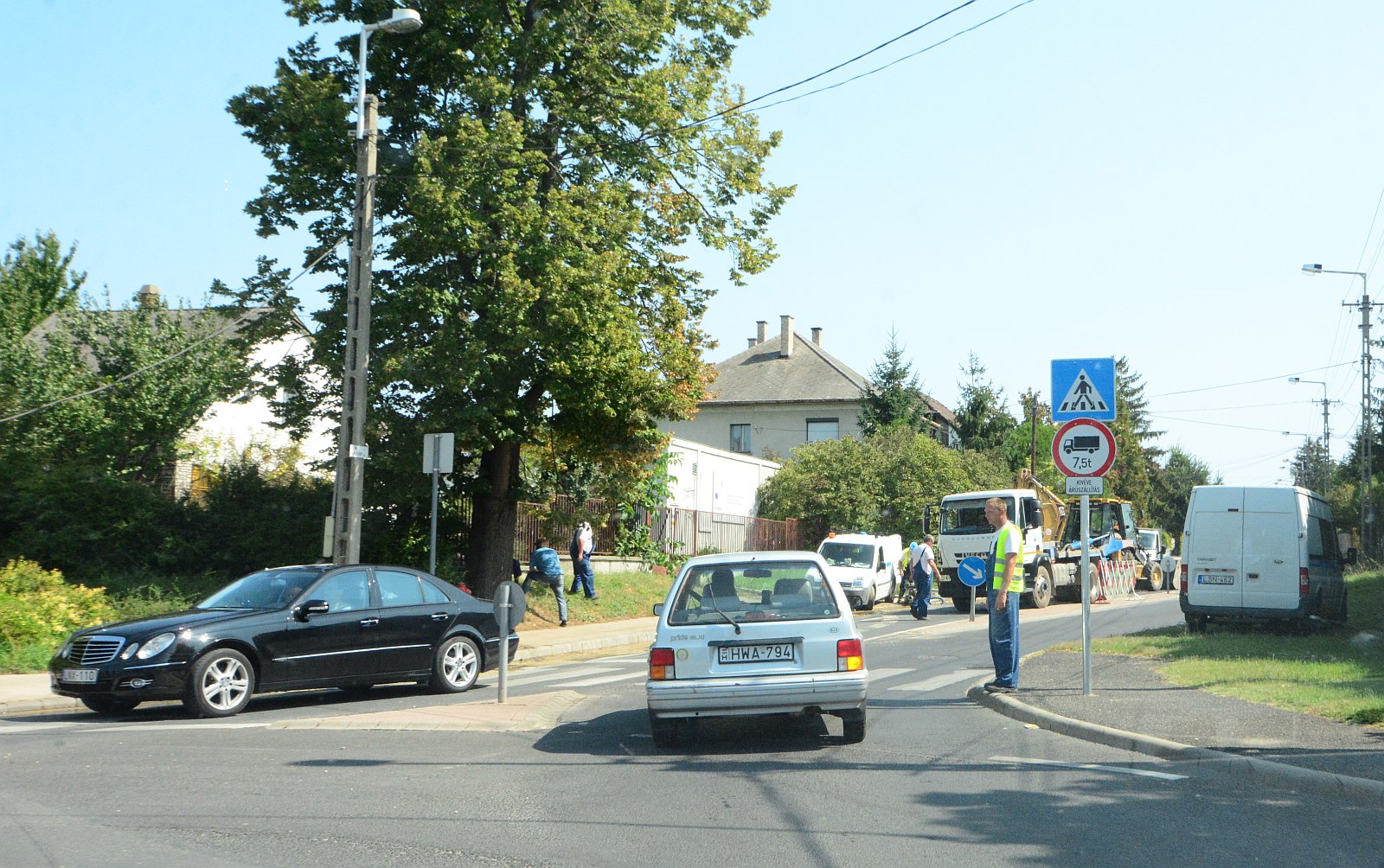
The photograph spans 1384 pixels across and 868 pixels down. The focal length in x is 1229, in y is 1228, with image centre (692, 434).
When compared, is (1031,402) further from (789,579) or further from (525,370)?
(789,579)

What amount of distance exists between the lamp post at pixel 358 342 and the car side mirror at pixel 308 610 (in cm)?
420

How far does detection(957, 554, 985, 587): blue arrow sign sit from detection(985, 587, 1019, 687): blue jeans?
36.6ft

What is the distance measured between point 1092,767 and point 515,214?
44.6 ft

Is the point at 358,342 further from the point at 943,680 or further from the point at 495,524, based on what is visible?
the point at 943,680

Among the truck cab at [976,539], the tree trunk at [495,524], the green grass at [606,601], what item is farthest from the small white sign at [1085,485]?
the truck cab at [976,539]

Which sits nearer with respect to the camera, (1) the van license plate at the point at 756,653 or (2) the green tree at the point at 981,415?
(1) the van license plate at the point at 756,653

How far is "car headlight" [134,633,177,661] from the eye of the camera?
11.4 m

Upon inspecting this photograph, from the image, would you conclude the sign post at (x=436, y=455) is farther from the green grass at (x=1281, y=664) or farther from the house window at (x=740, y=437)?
the house window at (x=740, y=437)

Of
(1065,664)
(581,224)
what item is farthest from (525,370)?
(1065,664)

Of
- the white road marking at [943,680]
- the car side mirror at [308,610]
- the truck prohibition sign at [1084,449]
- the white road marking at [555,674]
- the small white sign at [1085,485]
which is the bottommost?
the white road marking at [555,674]

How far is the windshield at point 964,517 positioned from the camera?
28828 millimetres

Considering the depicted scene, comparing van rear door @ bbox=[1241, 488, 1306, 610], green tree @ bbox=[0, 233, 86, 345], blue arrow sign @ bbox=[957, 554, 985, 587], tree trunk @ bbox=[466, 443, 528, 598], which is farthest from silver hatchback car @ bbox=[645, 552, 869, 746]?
green tree @ bbox=[0, 233, 86, 345]

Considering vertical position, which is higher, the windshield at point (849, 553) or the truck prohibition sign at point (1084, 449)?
the truck prohibition sign at point (1084, 449)

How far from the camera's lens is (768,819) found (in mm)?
6742
